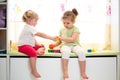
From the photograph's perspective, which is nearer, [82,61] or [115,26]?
[82,61]

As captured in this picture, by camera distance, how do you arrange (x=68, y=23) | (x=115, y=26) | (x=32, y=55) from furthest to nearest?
(x=115, y=26)
(x=68, y=23)
(x=32, y=55)

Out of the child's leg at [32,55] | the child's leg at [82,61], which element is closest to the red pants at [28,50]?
the child's leg at [32,55]

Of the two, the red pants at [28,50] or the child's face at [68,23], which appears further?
the child's face at [68,23]

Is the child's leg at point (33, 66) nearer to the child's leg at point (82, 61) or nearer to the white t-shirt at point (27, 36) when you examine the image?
the white t-shirt at point (27, 36)

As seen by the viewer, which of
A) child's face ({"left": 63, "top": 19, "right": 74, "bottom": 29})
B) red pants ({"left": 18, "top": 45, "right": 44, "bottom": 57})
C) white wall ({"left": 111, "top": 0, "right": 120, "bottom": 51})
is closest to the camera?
red pants ({"left": 18, "top": 45, "right": 44, "bottom": 57})

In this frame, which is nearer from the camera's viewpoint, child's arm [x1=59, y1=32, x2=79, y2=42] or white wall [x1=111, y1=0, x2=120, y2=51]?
child's arm [x1=59, y1=32, x2=79, y2=42]

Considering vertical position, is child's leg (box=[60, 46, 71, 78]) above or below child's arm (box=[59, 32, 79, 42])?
below

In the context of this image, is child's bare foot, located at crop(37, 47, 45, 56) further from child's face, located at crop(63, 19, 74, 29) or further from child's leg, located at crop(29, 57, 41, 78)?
child's face, located at crop(63, 19, 74, 29)

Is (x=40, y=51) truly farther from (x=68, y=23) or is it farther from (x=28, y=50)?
(x=68, y=23)

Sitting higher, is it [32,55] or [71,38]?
[71,38]

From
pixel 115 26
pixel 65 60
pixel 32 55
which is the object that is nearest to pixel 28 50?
pixel 32 55

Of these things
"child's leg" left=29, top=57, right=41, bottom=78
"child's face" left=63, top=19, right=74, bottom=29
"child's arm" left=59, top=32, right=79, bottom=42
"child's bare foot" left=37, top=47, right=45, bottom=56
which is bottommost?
"child's leg" left=29, top=57, right=41, bottom=78

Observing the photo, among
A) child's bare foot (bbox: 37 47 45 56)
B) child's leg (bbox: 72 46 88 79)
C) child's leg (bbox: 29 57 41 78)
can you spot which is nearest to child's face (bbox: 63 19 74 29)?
child's leg (bbox: 72 46 88 79)

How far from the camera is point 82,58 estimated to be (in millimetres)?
2230
